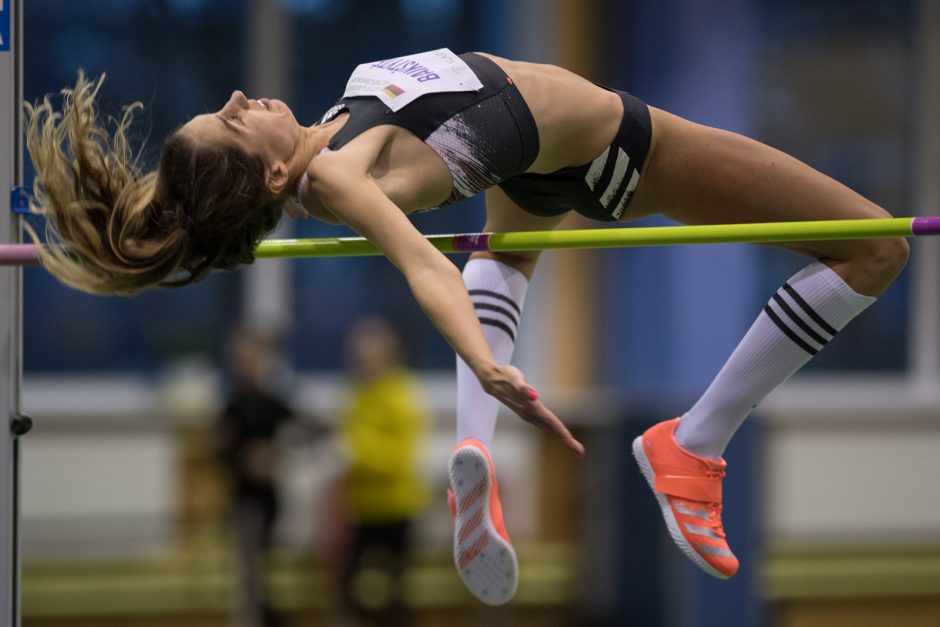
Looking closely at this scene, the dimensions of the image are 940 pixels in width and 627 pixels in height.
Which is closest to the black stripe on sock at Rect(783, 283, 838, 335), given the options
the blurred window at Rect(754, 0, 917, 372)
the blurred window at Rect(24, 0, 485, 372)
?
the blurred window at Rect(24, 0, 485, 372)

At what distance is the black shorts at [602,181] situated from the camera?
6.97 feet

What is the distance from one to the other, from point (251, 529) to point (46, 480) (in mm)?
782

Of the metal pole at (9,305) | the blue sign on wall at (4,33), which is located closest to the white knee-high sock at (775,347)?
the metal pole at (9,305)

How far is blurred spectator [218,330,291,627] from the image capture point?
462 cm

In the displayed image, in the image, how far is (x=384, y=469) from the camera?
15.4 feet

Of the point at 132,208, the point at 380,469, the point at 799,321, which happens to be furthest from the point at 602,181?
the point at 380,469

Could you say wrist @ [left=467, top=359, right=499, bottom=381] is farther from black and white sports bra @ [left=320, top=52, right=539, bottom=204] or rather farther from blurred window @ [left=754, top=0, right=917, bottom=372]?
blurred window @ [left=754, top=0, right=917, bottom=372]

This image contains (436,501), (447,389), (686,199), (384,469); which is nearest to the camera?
(686,199)

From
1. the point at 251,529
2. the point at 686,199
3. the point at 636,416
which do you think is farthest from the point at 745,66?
the point at 686,199

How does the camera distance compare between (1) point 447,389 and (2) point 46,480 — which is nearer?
(2) point 46,480

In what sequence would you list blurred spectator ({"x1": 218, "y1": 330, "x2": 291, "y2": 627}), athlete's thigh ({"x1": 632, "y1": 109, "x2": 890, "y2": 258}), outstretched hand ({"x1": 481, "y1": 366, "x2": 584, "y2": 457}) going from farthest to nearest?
Answer: blurred spectator ({"x1": 218, "y1": 330, "x2": 291, "y2": 627}) → athlete's thigh ({"x1": 632, "y1": 109, "x2": 890, "y2": 258}) → outstretched hand ({"x1": 481, "y1": 366, "x2": 584, "y2": 457})

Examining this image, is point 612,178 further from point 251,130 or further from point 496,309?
point 251,130

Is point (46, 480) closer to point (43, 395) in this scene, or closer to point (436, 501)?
point (43, 395)

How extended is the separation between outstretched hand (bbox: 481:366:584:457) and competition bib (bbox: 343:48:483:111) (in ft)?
1.65
